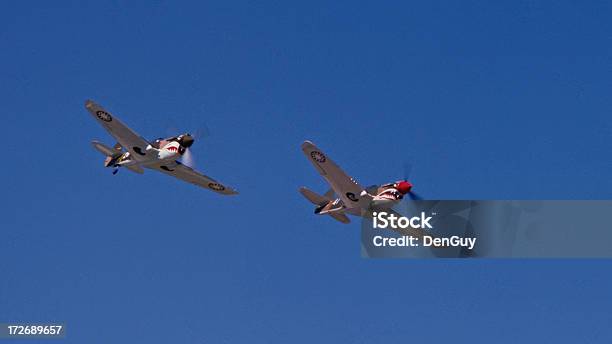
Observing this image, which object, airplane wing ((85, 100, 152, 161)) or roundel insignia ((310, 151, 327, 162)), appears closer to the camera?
roundel insignia ((310, 151, 327, 162))

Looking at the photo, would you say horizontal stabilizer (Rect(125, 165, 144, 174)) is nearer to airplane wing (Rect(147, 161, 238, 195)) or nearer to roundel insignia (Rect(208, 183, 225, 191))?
airplane wing (Rect(147, 161, 238, 195))

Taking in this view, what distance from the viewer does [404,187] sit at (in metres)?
68.8

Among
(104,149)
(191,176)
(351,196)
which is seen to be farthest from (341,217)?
(104,149)

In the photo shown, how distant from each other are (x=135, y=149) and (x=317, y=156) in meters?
14.1

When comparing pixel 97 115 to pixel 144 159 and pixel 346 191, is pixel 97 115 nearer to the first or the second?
pixel 144 159

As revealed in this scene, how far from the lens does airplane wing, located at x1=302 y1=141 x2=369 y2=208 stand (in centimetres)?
6888

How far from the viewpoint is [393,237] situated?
6219cm

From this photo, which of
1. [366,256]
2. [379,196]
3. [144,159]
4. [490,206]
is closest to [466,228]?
[490,206]

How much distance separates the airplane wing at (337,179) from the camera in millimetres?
68875

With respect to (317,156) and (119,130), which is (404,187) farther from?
(119,130)

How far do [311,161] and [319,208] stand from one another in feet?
20.9

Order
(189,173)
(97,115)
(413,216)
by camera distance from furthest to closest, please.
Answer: (189,173)
(97,115)
(413,216)

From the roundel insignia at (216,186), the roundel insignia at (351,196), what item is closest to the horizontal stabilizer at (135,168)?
the roundel insignia at (216,186)

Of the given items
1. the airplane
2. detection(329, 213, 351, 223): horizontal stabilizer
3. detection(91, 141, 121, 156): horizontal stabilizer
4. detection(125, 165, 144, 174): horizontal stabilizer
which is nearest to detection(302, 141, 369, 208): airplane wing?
detection(329, 213, 351, 223): horizontal stabilizer
